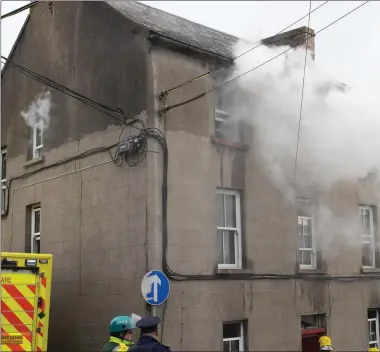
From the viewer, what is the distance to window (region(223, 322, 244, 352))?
961 cm

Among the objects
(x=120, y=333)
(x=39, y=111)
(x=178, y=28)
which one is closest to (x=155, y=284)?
(x=120, y=333)

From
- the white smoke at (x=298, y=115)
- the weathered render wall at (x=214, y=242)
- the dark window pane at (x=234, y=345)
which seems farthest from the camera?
the white smoke at (x=298, y=115)

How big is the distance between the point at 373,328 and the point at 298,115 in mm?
5255

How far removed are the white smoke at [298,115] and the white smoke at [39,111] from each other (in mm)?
4081

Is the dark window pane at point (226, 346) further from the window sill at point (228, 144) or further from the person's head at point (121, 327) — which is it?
the person's head at point (121, 327)

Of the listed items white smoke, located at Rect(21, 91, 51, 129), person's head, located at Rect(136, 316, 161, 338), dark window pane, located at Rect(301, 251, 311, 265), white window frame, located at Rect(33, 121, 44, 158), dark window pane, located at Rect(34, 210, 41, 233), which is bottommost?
person's head, located at Rect(136, 316, 161, 338)

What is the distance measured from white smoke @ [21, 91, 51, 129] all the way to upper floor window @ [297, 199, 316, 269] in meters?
5.64

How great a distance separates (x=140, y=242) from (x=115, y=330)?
406cm

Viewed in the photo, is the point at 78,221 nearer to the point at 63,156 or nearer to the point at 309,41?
the point at 63,156

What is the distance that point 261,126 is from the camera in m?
10.5

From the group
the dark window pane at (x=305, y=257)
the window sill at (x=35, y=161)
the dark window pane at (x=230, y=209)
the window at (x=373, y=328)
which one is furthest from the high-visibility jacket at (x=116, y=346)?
the window at (x=373, y=328)

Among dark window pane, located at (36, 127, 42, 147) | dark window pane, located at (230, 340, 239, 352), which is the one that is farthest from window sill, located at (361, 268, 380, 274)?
dark window pane, located at (36, 127, 42, 147)

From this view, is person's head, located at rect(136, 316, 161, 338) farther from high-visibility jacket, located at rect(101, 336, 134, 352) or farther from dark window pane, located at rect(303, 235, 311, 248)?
dark window pane, located at rect(303, 235, 311, 248)

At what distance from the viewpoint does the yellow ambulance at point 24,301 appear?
7422mm
